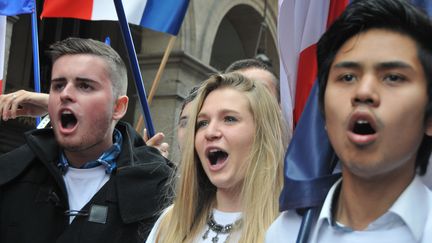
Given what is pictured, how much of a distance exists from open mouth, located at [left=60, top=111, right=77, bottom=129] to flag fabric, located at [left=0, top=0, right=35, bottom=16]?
2.12 meters

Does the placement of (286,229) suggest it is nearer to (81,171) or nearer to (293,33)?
(293,33)

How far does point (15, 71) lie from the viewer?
9.91 meters

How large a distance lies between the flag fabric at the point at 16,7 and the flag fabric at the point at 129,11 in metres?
0.13

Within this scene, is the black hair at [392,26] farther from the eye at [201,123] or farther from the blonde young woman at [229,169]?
the eye at [201,123]

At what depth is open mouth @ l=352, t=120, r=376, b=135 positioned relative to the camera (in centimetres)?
154

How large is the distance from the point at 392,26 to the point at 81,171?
195 centimetres

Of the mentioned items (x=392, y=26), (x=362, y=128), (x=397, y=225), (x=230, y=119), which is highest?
(x=392, y=26)

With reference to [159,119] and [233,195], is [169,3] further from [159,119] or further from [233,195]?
[159,119]

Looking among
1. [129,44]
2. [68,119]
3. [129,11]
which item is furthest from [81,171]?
[129,11]

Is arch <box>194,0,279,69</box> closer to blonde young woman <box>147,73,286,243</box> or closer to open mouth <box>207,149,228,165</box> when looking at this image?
blonde young woman <box>147,73,286,243</box>

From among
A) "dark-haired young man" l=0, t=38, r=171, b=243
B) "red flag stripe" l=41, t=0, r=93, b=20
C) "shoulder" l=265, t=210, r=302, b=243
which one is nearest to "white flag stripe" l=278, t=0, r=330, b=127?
"dark-haired young man" l=0, t=38, r=171, b=243

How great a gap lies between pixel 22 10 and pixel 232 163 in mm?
3098

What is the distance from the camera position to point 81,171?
3141 millimetres

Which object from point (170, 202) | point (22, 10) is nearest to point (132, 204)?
point (170, 202)
